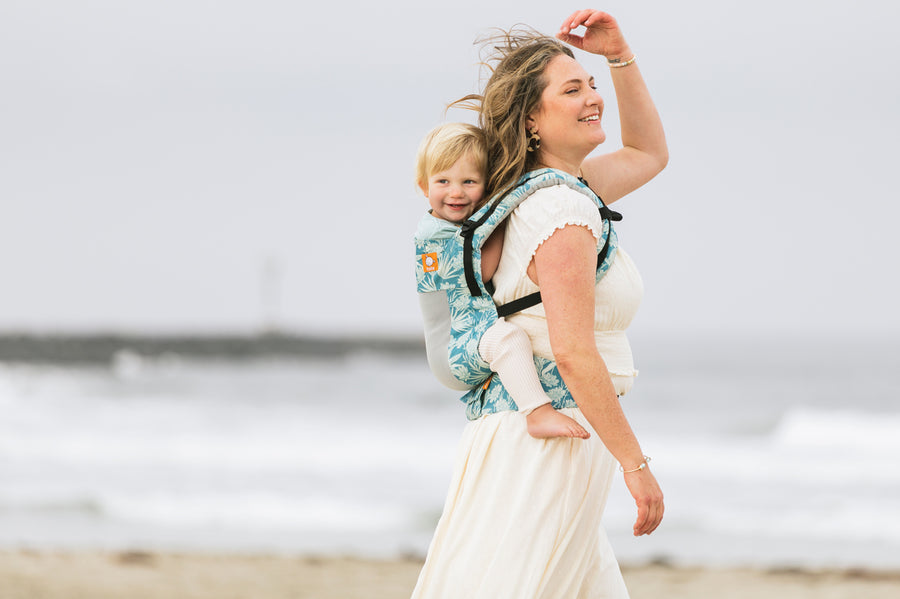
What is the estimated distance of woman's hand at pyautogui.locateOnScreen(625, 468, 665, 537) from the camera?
181cm

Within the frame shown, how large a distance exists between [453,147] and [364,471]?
9.17 m

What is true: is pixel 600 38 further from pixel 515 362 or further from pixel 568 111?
pixel 515 362

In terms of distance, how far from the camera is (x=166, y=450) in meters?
12.1

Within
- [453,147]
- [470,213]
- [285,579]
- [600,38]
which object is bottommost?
[285,579]

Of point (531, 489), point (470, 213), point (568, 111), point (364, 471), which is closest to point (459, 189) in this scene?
point (470, 213)

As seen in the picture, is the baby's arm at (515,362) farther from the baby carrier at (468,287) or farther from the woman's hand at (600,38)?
the woman's hand at (600,38)

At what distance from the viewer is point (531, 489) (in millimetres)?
1879

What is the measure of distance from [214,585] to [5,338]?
37595 mm

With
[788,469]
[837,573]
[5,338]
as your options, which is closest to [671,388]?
[788,469]

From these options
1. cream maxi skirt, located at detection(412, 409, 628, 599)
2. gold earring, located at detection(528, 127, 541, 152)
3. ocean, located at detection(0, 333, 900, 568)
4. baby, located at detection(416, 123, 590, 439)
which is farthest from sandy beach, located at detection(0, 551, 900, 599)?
gold earring, located at detection(528, 127, 541, 152)

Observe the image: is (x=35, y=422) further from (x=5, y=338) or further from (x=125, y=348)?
(x=5, y=338)

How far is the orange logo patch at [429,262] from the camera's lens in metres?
1.95

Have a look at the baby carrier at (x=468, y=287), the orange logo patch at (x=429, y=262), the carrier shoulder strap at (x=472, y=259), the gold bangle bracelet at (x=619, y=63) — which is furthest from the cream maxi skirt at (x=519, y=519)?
the gold bangle bracelet at (x=619, y=63)

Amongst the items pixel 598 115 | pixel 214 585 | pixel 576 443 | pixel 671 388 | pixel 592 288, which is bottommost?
pixel 671 388
